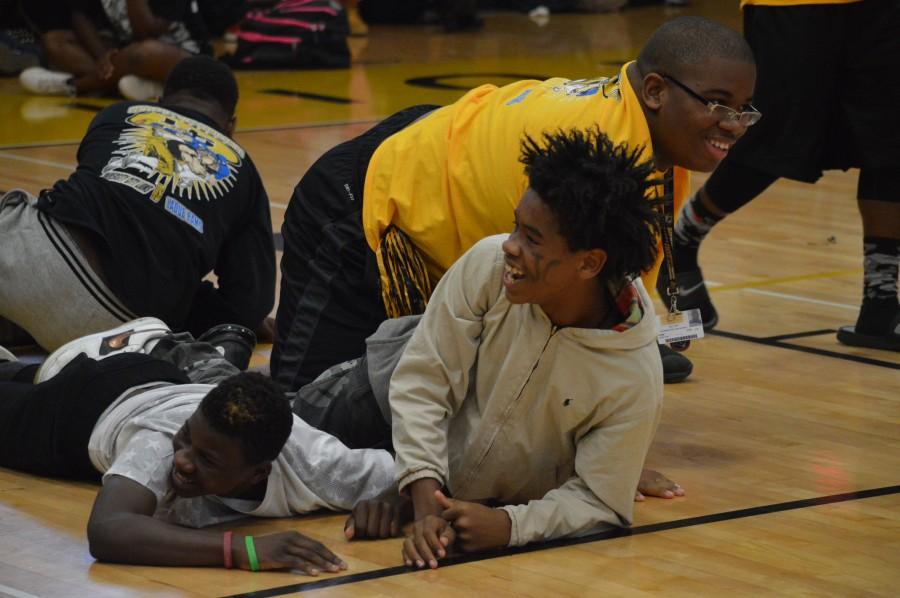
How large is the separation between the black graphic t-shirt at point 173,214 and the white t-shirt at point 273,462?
875mm

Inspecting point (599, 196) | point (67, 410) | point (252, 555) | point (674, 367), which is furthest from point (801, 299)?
Result: point (252, 555)

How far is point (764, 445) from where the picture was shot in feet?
11.9

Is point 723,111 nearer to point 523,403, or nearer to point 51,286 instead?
point 523,403

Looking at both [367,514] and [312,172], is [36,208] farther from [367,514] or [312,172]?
[367,514]

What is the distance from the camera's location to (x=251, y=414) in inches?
109

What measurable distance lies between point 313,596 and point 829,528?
1038 mm

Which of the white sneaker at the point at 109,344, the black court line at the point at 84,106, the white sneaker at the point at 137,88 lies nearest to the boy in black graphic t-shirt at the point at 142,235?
the white sneaker at the point at 109,344

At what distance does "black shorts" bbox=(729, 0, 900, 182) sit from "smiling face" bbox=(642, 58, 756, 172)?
119 cm

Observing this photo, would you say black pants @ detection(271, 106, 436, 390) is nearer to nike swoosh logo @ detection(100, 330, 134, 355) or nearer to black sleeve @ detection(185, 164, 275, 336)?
nike swoosh logo @ detection(100, 330, 134, 355)

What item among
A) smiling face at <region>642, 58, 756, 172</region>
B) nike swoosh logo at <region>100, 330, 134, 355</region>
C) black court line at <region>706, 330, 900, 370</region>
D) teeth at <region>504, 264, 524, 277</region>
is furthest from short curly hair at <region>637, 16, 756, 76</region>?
black court line at <region>706, 330, 900, 370</region>

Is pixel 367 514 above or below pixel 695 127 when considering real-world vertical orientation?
below

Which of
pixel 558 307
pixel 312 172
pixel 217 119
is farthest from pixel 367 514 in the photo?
pixel 217 119

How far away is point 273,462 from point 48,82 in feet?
21.2

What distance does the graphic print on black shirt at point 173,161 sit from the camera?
13.2ft
